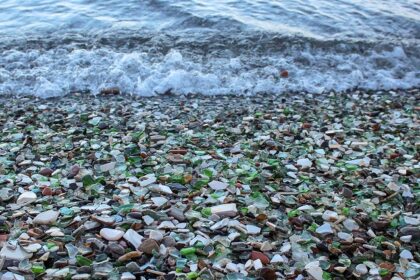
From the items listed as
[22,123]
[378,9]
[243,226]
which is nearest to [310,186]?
[243,226]

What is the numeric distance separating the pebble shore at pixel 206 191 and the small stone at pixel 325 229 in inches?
0.5

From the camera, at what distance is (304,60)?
27.7 feet

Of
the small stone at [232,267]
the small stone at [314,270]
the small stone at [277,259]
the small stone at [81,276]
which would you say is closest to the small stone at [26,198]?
the small stone at [81,276]

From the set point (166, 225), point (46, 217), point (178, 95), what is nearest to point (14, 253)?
point (46, 217)

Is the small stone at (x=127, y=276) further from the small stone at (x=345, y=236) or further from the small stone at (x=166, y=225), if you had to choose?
the small stone at (x=345, y=236)

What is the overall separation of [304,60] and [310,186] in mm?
4464

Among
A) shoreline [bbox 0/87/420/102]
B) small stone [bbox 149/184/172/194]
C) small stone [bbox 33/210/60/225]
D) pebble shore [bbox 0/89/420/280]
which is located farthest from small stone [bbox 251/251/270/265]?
shoreline [bbox 0/87/420/102]

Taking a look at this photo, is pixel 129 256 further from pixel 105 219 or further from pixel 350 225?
pixel 350 225

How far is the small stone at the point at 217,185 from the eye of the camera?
166 inches

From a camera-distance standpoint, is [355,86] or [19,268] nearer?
[19,268]

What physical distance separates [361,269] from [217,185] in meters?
1.40

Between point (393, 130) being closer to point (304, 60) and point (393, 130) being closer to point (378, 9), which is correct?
point (304, 60)

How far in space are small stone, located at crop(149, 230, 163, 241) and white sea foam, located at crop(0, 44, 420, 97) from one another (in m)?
3.70

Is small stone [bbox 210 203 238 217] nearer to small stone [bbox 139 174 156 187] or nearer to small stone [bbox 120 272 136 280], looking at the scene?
small stone [bbox 139 174 156 187]
